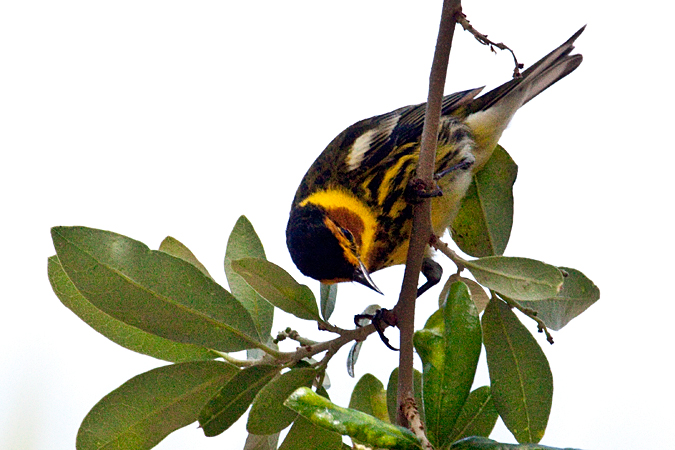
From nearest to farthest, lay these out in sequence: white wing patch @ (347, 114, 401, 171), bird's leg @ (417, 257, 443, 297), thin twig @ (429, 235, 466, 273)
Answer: thin twig @ (429, 235, 466, 273) < bird's leg @ (417, 257, 443, 297) < white wing patch @ (347, 114, 401, 171)

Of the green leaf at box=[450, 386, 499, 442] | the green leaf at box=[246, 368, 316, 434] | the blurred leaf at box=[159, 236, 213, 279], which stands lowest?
the green leaf at box=[450, 386, 499, 442]

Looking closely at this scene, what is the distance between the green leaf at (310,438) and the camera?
98cm

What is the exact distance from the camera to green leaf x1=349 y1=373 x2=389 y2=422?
1.19 m

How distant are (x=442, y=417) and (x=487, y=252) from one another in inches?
25.8

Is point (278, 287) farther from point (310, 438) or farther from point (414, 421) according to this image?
point (414, 421)

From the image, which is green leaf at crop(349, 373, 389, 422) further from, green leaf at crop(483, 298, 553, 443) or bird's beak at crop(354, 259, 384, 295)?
bird's beak at crop(354, 259, 384, 295)

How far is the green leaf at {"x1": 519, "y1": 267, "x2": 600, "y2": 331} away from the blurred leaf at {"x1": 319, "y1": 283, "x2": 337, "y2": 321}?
396 mm

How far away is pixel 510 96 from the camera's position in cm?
204

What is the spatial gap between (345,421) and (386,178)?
49.6 inches

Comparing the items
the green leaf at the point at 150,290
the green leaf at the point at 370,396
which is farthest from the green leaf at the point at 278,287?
the green leaf at the point at 370,396

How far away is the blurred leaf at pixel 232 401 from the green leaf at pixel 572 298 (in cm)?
43

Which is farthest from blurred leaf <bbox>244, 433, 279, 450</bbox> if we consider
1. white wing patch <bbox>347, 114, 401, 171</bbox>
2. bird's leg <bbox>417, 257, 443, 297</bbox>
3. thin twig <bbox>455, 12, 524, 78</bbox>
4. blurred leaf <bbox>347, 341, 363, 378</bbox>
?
white wing patch <bbox>347, 114, 401, 171</bbox>

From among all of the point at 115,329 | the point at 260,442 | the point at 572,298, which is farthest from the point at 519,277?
the point at 115,329

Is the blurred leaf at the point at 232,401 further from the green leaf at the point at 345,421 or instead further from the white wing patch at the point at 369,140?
the white wing patch at the point at 369,140
